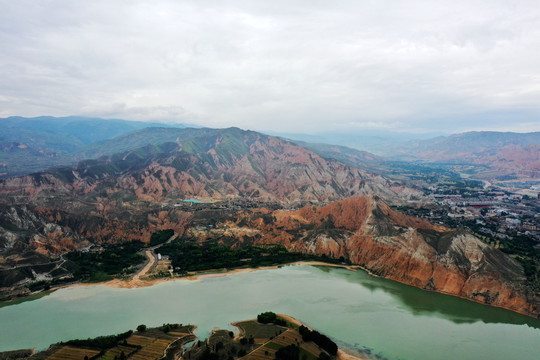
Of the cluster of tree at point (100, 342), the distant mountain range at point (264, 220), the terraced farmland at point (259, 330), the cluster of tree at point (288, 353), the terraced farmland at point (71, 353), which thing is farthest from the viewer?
the distant mountain range at point (264, 220)

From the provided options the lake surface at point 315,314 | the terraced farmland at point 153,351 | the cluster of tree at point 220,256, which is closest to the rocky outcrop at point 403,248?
the lake surface at point 315,314

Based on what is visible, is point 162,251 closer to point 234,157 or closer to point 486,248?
point 486,248

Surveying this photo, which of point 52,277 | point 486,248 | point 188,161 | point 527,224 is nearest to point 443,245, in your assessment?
point 486,248

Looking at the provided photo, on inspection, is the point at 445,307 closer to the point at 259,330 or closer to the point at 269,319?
the point at 269,319

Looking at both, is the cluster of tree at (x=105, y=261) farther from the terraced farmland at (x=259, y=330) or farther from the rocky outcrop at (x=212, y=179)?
the rocky outcrop at (x=212, y=179)

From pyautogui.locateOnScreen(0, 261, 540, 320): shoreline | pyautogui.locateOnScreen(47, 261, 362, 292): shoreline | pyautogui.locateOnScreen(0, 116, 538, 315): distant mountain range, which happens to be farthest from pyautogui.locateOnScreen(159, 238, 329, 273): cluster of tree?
pyautogui.locateOnScreen(0, 116, 538, 315): distant mountain range

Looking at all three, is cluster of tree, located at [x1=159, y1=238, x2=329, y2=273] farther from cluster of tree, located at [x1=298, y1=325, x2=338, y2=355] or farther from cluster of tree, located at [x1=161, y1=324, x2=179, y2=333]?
cluster of tree, located at [x1=298, y1=325, x2=338, y2=355]
